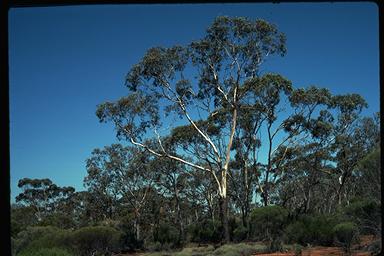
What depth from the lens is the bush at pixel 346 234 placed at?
12.9 metres

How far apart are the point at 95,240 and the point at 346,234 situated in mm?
9166

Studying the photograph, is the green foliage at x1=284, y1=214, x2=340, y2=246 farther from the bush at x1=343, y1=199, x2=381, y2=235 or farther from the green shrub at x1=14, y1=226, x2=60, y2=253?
the green shrub at x1=14, y1=226, x2=60, y2=253

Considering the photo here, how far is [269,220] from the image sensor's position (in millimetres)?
19234

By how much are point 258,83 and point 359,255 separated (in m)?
10.8

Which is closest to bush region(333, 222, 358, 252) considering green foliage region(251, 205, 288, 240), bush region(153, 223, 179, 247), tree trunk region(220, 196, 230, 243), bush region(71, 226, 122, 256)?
green foliage region(251, 205, 288, 240)

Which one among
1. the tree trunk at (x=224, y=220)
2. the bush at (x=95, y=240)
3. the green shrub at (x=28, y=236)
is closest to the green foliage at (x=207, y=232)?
the tree trunk at (x=224, y=220)

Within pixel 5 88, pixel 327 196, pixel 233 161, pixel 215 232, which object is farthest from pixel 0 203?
Answer: pixel 327 196

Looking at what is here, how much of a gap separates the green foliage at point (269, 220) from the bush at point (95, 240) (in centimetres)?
578

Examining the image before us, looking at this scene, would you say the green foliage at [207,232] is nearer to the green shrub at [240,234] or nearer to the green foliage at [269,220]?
the green shrub at [240,234]

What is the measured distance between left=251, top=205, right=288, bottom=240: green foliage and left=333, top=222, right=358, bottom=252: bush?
4.05 m

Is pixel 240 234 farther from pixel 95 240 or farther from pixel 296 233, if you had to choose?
pixel 95 240

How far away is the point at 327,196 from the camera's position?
35.4 metres

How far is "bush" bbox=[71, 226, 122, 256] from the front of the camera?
55.9 feet

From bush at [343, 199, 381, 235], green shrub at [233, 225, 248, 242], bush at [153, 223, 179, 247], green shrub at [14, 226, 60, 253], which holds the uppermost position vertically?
Answer: bush at [343, 199, 381, 235]
